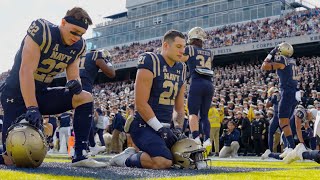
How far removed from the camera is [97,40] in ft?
205

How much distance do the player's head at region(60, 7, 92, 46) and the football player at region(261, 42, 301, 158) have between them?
15.5ft

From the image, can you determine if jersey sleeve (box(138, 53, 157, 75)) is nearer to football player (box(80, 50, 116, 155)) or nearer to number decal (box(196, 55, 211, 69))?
football player (box(80, 50, 116, 155))

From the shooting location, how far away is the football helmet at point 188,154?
198 inches

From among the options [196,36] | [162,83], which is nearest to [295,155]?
[196,36]

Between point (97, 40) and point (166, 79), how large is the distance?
5810cm

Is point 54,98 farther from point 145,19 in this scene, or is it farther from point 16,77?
point 145,19

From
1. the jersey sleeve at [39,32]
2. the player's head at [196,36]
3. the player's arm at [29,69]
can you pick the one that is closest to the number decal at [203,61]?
the player's head at [196,36]

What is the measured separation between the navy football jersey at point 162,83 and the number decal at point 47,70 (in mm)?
883

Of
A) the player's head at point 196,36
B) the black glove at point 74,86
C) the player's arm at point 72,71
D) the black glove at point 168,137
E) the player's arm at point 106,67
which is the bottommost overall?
the black glove at point 168,137

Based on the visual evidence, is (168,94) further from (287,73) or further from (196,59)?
(287,73)

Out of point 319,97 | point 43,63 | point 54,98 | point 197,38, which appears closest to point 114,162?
point 54,98

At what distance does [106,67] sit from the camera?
7516mm

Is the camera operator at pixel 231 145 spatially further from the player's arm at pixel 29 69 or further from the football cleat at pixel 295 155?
the player's arm at pixel 29 69

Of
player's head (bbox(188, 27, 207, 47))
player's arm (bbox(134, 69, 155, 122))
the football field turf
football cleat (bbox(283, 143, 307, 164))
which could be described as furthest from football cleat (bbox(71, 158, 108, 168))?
player's head (bbox(188, 27, 207, 47))
